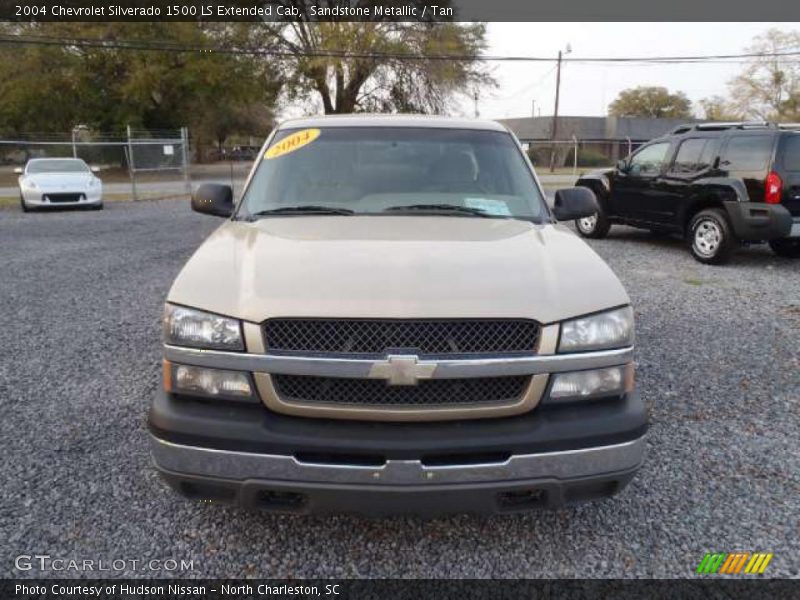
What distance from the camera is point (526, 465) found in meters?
2.20

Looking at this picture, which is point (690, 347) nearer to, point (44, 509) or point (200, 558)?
point (200, 558)

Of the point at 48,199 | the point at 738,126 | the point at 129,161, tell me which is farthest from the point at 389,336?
the point at 129,161

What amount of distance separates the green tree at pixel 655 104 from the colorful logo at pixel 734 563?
90.4 m

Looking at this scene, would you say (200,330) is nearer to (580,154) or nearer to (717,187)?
(717,187)

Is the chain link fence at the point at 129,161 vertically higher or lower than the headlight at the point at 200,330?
lower

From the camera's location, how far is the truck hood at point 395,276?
2254 mm

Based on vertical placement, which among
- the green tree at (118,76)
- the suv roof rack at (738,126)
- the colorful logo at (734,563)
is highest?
the green tree at (118,76)

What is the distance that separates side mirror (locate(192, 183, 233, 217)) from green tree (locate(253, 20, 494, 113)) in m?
31.0

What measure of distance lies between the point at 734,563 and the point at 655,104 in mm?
95064

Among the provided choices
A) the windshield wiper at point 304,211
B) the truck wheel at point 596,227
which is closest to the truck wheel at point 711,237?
the truck wheel at point 596,227

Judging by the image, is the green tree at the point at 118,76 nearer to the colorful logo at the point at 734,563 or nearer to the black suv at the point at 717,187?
the black suv at the point at 717,187

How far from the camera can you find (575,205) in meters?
3.90

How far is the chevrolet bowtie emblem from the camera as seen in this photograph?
2.20 meters

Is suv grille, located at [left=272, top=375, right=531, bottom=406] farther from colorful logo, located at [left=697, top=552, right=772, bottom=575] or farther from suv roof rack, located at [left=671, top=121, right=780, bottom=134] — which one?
suv roof rack, located at [left=671, top=121, right=780, bottom=134]
